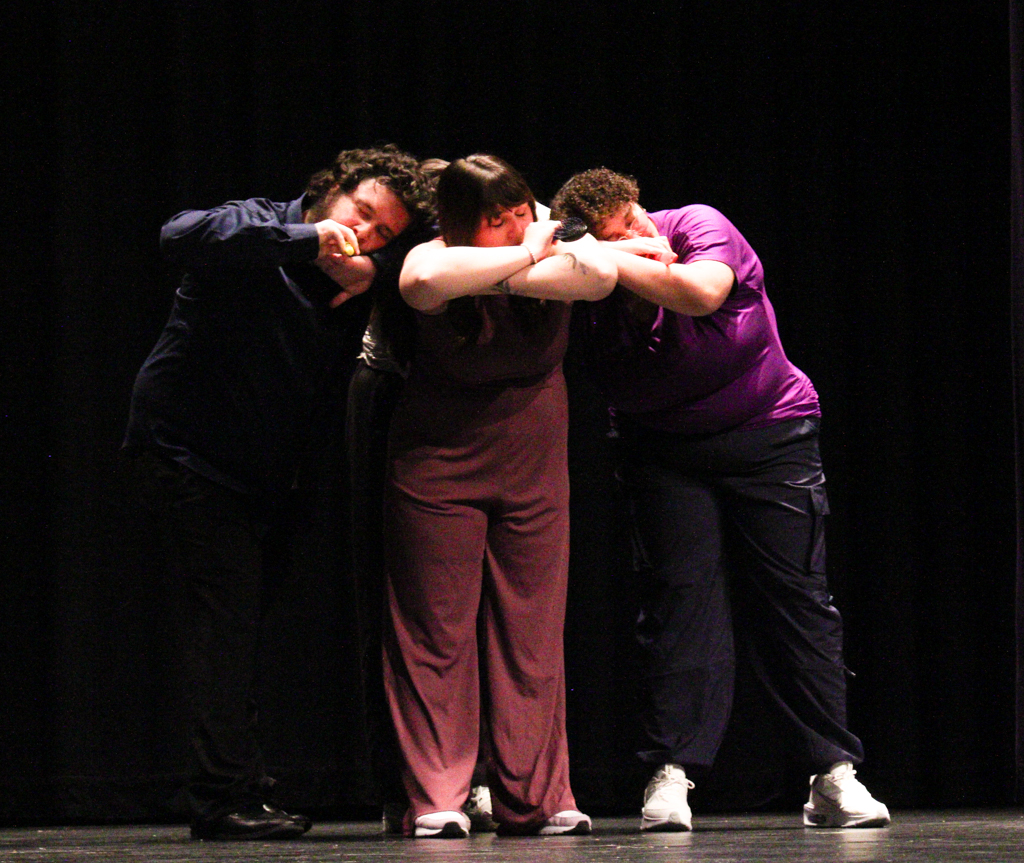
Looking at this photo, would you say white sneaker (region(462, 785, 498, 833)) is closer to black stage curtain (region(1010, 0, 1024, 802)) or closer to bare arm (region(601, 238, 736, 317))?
bare arm (region(601, 238, 736, 317))

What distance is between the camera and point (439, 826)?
210 cm

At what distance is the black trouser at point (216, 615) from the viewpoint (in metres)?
2.14

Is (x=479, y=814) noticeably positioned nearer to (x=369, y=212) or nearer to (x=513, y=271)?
(x=513, y=271)

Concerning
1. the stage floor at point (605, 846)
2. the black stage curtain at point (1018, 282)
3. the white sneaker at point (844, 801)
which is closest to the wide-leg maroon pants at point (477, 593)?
the stage floor at point (605, 846)

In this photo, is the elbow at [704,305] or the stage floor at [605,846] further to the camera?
the elbow at [704,305]

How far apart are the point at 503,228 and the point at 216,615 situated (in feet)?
2.62

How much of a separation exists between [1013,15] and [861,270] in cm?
75

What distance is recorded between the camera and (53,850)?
6.91 feet

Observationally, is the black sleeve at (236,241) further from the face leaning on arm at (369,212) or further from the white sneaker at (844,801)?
the white sneaker at (844,801)

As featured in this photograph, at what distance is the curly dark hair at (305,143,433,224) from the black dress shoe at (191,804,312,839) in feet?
3.33

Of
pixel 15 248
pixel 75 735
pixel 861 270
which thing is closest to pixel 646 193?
pixel 861 270

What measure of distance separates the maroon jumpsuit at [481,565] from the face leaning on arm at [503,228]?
10 cm

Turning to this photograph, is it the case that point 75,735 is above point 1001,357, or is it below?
below

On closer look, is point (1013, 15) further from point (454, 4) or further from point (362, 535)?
point (362, 535)
